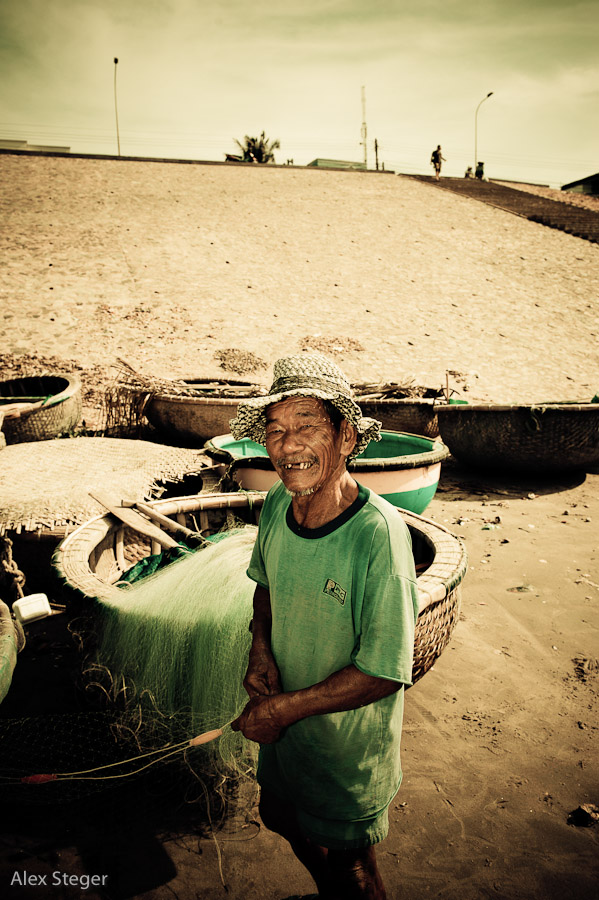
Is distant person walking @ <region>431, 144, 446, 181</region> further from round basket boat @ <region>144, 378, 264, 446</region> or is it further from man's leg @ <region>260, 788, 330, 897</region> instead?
man's leg @ <region>260, 788, 330, 897</region>

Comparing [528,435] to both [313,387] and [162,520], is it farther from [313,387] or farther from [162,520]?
[313,387]

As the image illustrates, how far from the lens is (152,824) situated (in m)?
2.22

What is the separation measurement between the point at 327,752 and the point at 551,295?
22.2m

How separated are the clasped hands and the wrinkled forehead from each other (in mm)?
746

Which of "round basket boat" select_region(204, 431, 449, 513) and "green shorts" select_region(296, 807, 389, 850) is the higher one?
"round basket boat" select_region(204, 431, 449, 513)

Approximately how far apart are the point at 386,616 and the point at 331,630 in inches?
7.7

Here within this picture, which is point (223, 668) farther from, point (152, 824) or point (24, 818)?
point (24, 818)

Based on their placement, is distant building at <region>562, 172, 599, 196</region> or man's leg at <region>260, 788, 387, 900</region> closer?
man's leg at <region>260, 788, 387, 900</region>

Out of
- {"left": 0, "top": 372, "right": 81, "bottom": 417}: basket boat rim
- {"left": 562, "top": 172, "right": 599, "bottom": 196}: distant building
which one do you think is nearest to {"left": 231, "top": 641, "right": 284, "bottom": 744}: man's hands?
{"left": 0, "top": 372, "right": 81, "bottom": 417}: basket boat rim

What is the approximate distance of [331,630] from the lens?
1.45 m

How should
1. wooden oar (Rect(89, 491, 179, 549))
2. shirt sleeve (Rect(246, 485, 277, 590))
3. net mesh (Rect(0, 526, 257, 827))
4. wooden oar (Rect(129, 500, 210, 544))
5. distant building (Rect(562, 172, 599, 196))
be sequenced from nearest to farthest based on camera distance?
shirt sleeve (Rect(246, 485, 277, 590))
net mesh (Rect(0, 526, 257, 827))
wooden oar (Rect(89, 491, 179, 549))
wooden oar (Rect(129, 500, 210, 544))
distant building (Rect(562, 172, 599, 196))

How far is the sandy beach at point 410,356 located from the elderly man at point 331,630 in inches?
30.7

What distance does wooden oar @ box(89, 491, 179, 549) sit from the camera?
3.30 m

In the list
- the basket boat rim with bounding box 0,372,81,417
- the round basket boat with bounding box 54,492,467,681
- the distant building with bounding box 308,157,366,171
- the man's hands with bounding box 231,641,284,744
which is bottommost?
the round basket boat with bounding box 54,492,467,681
